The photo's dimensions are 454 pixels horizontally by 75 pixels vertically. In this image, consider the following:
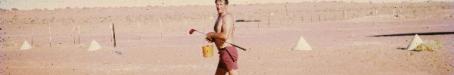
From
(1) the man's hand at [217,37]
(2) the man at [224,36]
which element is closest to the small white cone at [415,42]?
(2) the man at [224,36]

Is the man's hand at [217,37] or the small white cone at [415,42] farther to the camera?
the small white cone at [415,42]

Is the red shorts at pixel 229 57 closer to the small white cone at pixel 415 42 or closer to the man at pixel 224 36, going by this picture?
the man at pixel 224 36

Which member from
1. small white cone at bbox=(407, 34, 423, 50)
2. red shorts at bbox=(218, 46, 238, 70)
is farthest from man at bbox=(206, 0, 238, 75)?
small white cone at bbox=(407, 34, 423, 50)

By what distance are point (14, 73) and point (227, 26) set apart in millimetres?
7890

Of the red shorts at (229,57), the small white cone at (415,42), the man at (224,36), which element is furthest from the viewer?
the small white cone at (415,42)

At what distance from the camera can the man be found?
6.41m

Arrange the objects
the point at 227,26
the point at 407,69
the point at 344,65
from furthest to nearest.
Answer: the point at 344,65 < the point at 407,69 < the point at 227,26

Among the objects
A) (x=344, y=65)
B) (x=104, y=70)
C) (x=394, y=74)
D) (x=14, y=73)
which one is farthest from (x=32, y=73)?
(x=394, y=74)

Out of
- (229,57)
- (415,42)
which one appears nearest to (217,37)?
(229,57)

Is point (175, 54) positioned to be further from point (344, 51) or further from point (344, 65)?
point (344, 65)

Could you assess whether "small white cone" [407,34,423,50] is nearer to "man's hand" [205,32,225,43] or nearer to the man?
the man

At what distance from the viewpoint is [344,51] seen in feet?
51.5

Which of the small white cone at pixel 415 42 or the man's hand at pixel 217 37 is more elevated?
the man's hand at pixel 217 37

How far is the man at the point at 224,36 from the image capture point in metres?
6.41
